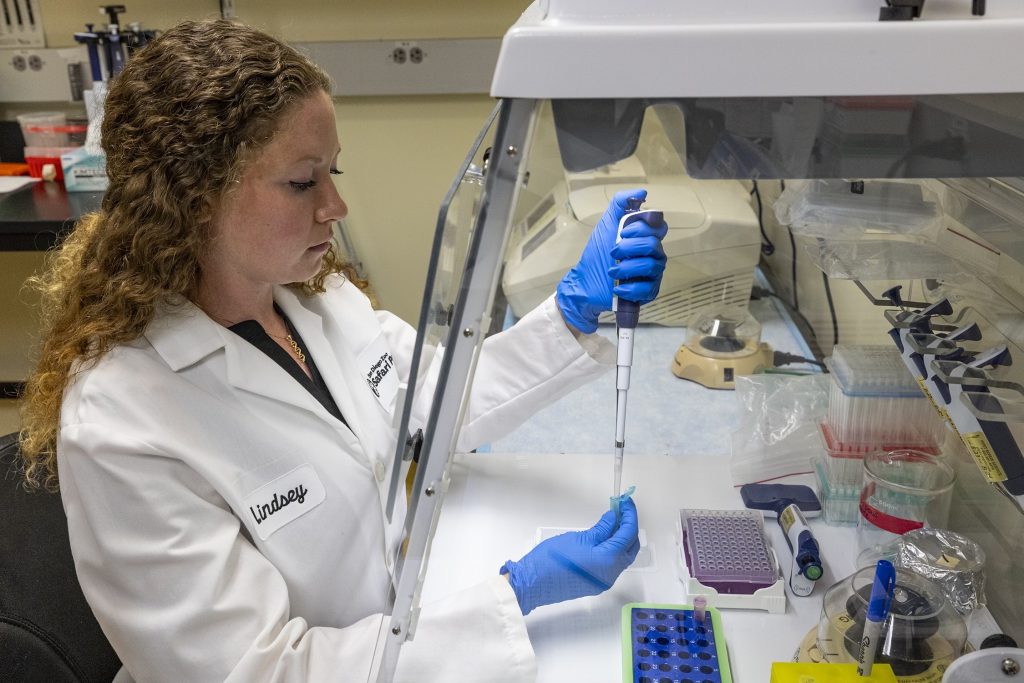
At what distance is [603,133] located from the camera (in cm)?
64

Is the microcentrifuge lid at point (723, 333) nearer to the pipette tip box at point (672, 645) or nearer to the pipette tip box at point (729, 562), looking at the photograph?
the pipette tip box at point (729, 562)

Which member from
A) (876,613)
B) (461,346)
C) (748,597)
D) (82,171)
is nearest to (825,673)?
(876,613)

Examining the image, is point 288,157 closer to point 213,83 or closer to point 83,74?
point 213,83

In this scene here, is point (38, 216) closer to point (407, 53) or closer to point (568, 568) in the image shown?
point (407, 53)

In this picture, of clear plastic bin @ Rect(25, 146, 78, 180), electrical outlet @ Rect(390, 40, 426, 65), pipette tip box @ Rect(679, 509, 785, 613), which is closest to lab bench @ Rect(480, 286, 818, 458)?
pipette tip box @ Rect(679, 509, 785, 613)

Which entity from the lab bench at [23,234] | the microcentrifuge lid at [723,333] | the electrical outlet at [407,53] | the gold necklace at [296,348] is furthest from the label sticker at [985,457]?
the electrical outlet at [407,53]

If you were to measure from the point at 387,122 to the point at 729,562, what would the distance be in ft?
6.46

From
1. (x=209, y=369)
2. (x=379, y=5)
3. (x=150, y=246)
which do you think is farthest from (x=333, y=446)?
(x=379, y=5)

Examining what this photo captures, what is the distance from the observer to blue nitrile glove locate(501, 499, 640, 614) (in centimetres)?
109

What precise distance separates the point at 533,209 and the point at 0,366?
117 inches

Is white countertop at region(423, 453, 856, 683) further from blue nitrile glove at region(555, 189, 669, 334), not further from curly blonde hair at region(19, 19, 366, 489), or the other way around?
curly blonde hair at region(19, 19, 366, 489)

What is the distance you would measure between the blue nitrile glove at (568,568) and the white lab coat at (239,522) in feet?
0.20

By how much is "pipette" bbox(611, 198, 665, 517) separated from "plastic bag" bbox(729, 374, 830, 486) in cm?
22

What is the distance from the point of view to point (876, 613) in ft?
3.03
